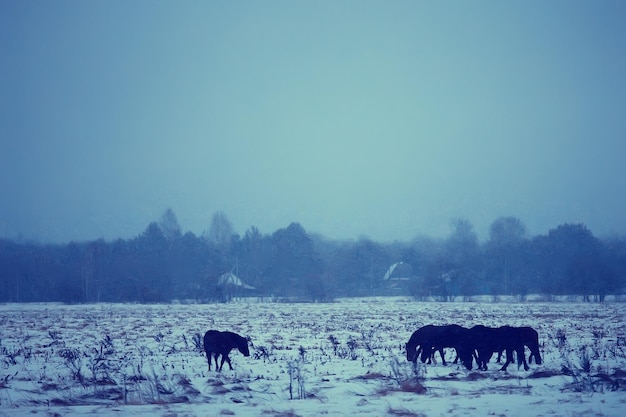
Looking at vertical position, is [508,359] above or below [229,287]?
below

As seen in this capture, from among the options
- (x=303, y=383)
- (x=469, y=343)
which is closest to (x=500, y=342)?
(x=469, y=343)

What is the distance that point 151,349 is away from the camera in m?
21.6

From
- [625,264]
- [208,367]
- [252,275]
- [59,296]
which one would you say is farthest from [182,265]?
[208,367]

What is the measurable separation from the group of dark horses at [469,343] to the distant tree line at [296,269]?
195ft

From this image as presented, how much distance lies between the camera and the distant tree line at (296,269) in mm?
81312

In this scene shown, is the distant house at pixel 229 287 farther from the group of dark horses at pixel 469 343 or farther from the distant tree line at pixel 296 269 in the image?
the group of dark horses at pixel 469 343

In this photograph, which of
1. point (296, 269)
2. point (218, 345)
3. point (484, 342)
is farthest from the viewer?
point (296, 269)

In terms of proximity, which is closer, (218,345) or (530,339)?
A: (530,339)

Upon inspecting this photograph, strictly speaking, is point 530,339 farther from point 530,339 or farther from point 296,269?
point 296,269

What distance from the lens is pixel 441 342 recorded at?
56.1 ft

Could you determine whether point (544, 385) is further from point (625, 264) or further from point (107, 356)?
point (625, 264)

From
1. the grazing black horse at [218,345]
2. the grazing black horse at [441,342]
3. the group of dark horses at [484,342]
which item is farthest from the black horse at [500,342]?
the grazing black horse at [218,345]

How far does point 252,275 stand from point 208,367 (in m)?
88.2

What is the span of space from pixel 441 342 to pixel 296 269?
268ft
